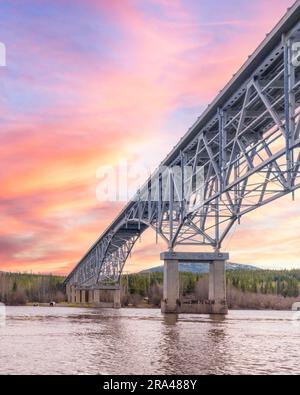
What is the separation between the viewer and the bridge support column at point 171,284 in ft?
201

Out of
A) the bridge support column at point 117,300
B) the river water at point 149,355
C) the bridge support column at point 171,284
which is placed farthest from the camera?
the bridge support column at point 117,300

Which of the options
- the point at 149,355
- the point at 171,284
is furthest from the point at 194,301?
the point at 149,355

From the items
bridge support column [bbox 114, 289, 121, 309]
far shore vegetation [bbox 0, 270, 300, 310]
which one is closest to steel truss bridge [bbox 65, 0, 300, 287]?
bridge support column [bbox 114, 289, 121, 309]

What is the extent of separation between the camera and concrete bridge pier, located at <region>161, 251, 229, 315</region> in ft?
202

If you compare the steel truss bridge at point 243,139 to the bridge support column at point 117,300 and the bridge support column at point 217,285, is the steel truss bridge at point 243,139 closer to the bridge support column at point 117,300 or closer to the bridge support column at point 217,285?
the bridge support column at point 217,285

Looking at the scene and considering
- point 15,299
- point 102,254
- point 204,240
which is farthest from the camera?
point 15,299

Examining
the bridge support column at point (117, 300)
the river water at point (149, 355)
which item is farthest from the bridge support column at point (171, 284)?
the bridge support column at point (117, 300)

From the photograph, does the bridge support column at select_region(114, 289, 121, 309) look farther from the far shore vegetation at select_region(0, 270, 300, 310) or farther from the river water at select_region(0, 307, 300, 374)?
the river water at select_region(0, 307, 300, 374)

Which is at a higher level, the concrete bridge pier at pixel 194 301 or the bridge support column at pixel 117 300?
the concrete bridge pier at pixel 194 301

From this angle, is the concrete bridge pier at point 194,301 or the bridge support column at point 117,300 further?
the bridge support column at point 117,300

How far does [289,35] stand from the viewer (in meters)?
31.0
